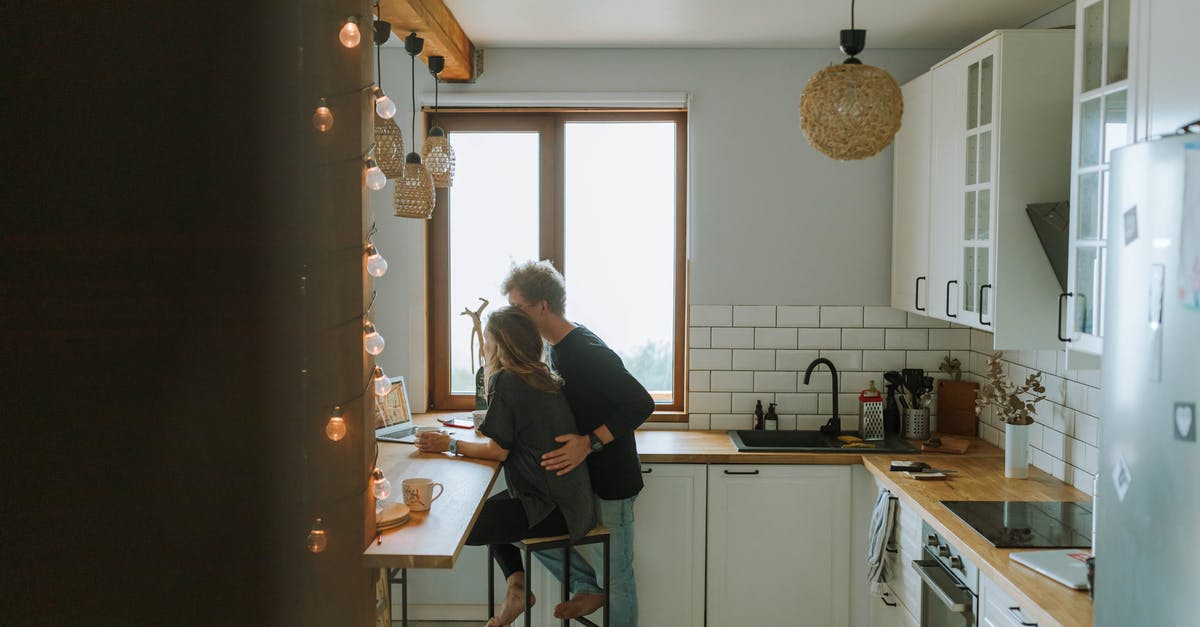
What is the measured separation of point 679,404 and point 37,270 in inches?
158

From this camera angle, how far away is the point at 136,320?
34 cm

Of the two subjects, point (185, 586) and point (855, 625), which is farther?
point (855, 625)

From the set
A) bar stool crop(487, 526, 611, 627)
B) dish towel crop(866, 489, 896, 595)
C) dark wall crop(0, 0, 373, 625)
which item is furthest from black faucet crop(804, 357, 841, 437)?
dark wall crop(0, 0, 373, 625)

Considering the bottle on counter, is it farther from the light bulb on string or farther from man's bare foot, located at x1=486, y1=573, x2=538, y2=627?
the light bulb on string

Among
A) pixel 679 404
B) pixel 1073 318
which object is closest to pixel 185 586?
pixel 1073 318

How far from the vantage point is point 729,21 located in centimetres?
351

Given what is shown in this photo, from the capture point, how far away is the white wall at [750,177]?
13.1 feet

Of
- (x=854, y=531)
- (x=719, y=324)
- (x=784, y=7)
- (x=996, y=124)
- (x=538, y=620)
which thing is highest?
(x=784, y=7)

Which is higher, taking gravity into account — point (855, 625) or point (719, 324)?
point (719, 324)

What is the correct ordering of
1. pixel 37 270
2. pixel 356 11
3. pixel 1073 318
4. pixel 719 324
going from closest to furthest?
pixel 37 270 → pixel 356 11 → pixel 1073 318 → pixel 719 324

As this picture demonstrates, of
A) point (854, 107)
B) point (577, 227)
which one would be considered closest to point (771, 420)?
point (577, 227)

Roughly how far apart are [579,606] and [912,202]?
223 centimetres

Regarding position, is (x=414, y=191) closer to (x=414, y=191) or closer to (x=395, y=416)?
(x=414, y=191)

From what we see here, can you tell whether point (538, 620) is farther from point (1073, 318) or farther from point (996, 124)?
point (996, 124)
